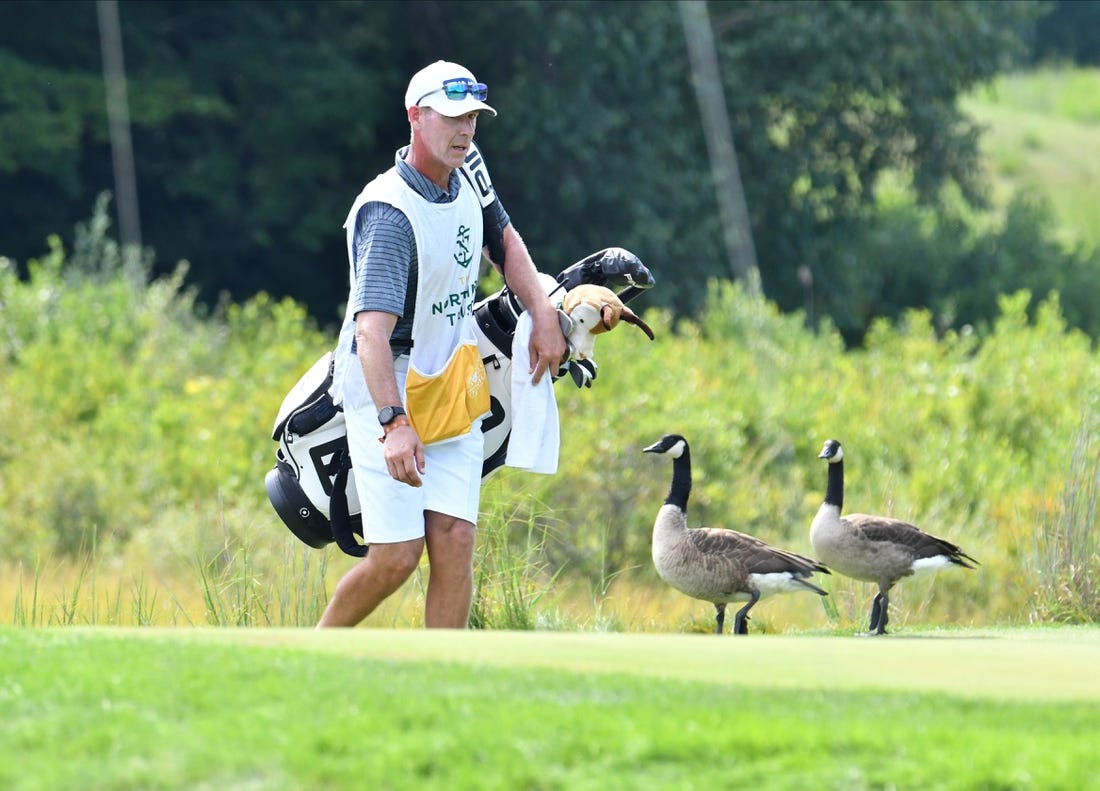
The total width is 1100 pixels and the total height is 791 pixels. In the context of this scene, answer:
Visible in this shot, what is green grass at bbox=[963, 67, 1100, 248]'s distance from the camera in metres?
48.7

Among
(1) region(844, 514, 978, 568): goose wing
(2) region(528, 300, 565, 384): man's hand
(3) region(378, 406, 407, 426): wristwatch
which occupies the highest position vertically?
(2) region(528, 300, 565, 384): man's hand

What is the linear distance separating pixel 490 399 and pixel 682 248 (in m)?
24.7

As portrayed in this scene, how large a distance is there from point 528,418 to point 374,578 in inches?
37.5

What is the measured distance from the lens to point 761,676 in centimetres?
628

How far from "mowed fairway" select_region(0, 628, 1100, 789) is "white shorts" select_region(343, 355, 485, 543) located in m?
0.55

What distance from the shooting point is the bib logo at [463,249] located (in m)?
7.39

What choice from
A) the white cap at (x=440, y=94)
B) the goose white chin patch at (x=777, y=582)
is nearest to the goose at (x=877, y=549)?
the goose white chin patch at (x=777, y=582)

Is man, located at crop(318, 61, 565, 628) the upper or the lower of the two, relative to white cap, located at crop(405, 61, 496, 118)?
lower

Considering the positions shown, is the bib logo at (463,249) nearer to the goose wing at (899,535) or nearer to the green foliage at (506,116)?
the goose wing at (899,535)

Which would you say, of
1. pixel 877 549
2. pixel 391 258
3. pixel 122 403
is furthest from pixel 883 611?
pixel 122 403

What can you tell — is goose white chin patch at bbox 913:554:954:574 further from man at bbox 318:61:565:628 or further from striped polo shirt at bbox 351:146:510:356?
striped polo shirt at bbox 351:146:510:356

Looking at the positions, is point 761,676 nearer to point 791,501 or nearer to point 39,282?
point 791,501

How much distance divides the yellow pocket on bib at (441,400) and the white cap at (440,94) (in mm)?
954

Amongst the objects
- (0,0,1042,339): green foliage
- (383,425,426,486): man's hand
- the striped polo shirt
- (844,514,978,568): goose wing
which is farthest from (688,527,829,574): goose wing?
(0,0,1042,339): green foliage
